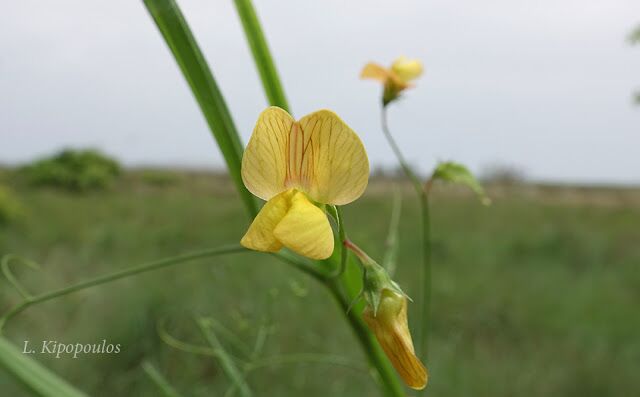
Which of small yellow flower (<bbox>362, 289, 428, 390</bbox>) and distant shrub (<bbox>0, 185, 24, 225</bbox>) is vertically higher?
small yellow flower (<bbox>362, 289, 428, 390</bbox>)

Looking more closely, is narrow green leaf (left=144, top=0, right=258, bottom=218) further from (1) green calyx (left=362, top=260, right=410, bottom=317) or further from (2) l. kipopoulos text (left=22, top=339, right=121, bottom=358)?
(2) l. kipopoulos text (left=22, top=339, right=121, bottom=358)

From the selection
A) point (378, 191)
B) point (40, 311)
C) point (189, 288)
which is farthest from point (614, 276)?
point (378, 191)

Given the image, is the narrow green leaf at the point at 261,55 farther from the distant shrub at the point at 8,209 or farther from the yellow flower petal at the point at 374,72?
the distant shrub at the point at 8,209

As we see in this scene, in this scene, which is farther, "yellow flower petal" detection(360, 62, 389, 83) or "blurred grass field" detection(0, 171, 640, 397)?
"blurred grass field" detection(0, 171, 640, 397)

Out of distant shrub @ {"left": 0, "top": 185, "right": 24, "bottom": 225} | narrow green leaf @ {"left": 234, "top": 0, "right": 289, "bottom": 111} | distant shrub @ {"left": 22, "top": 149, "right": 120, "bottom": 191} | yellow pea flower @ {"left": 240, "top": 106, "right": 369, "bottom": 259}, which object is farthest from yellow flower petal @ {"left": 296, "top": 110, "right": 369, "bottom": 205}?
distant shrub @ {"left": 22, "top": 149, "right": 120, "bottom": 191}

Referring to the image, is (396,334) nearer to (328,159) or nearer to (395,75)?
(328,159)

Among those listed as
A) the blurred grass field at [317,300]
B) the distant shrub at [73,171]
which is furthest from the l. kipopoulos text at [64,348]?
the distant shrub at [73,171]
